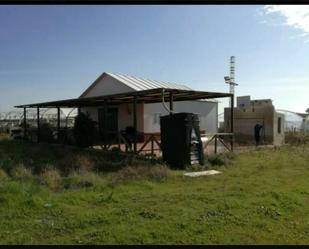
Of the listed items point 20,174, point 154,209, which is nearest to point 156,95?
point 20,174

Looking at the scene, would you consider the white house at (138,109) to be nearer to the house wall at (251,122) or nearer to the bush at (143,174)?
the house wall at (251,122)

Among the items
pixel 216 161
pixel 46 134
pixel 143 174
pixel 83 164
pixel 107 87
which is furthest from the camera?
pixel 107 87

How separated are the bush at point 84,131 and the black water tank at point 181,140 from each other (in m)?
6.87

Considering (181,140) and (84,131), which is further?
(84,131)

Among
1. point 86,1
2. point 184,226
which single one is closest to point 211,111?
point 184,226

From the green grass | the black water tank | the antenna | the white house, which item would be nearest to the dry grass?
the green grass

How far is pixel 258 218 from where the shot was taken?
7234 millimetres

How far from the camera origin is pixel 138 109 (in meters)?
27.6

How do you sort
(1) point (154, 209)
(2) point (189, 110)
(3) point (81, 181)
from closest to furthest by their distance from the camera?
(1) point (154, 209), (3) point (81, 181), (2) point (189, 110)

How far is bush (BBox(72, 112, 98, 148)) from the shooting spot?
20.5m

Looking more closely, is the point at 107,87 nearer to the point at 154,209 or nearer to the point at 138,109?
the point at 138,109

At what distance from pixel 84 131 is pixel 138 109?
750 centimetres

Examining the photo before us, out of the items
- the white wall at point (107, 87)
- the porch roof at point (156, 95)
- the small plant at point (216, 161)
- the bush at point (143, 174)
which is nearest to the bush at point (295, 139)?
the porch roof at point (156, 95)

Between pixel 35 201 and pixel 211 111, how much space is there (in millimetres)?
24884
